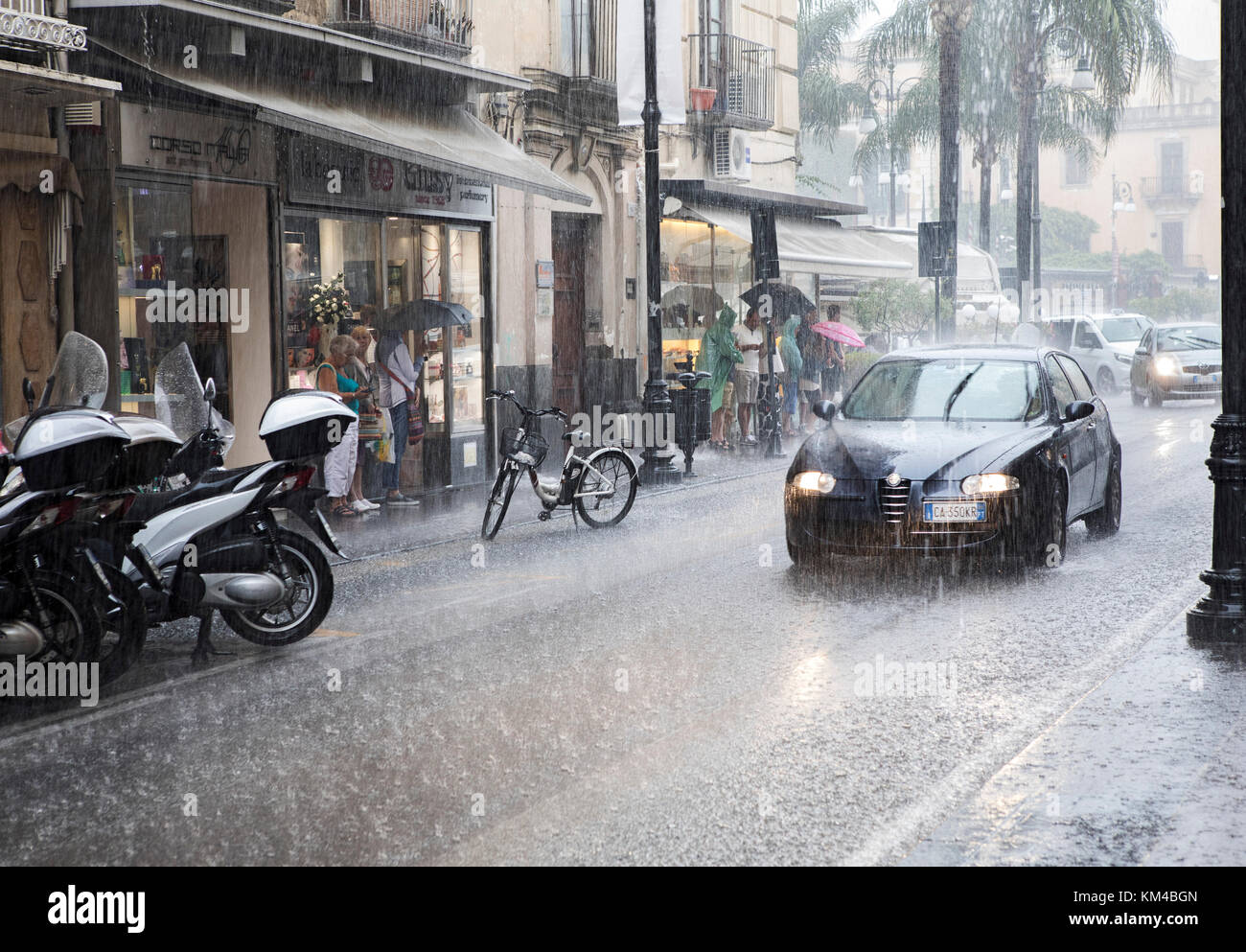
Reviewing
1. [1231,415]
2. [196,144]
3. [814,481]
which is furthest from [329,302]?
[1231,415]

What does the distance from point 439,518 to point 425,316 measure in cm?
196

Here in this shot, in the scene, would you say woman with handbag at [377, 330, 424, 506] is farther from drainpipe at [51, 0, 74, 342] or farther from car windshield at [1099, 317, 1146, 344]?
car windshield at [1099, 317, 1146, 344]

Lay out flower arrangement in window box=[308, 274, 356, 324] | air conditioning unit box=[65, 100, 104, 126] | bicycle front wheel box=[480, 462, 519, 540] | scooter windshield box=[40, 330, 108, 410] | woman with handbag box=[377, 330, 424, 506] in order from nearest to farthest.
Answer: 1. scooter windshield box=[40, 330, 108, 410]
2. air conditioning unit box=[65, 100, 104, 126]
3. bicycle front wheel box=[480, 462, 519, 540]
4. woman with handbag box=[377, 330, 424, 506]
5. flower arrangement in window box=[308, 274, 356, 324]

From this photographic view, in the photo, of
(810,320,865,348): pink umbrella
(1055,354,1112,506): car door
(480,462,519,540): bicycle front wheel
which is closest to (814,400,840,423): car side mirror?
(1055,354,1112,506): car door

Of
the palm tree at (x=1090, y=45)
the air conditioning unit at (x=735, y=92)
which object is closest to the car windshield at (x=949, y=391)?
the air conditioning unit at (x=735, y=92)

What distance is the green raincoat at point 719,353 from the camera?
21.8 m

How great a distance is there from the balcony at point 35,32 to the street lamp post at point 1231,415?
7989 millimetres

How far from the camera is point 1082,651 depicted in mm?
8125

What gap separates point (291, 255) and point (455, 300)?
2.88 meters

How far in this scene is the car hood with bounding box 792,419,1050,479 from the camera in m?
10.3

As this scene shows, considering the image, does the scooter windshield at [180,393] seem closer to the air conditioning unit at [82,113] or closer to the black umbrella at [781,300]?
the air conditioning unit at [82,113]

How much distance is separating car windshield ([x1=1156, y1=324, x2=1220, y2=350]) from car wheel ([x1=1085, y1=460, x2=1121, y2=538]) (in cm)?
1866
